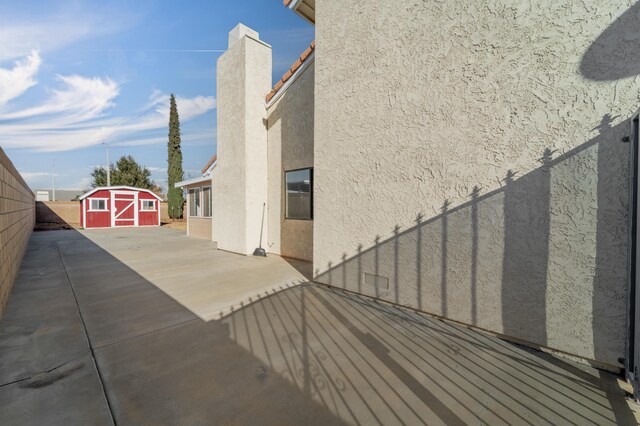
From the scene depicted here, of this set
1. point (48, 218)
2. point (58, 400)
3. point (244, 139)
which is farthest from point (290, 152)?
point (48, 218)

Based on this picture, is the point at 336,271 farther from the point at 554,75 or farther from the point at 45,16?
the point at 45,16

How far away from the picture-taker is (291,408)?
6.39 feet

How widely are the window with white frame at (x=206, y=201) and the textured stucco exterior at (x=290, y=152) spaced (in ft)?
17.7

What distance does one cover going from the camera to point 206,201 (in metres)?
12.8

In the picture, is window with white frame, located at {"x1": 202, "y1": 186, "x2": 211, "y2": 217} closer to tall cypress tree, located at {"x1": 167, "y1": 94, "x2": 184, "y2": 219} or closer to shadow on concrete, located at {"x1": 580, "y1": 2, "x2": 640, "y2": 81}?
tall cypress tree, located at {"x1": 167, "y1": 94, "x2": 184, "y2": 219}

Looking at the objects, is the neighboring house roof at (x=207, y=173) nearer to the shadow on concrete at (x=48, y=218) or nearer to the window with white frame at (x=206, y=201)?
the window with white frame at (x=206, y=201)

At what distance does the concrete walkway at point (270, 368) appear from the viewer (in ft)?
6.27

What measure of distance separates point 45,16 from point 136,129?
27464 mm

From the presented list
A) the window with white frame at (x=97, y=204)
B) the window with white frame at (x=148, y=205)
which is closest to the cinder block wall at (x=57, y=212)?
the window with white frame at (x=97, y=204)

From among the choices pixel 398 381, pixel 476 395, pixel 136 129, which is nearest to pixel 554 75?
pixel 476 395

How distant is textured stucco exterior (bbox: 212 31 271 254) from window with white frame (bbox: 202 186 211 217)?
3.96 metres

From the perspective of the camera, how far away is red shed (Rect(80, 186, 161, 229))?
19109mm

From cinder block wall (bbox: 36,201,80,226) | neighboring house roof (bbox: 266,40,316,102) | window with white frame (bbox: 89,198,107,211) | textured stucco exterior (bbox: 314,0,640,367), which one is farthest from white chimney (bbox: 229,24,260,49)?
cinder block wall (bbox: 36,201,80,226)

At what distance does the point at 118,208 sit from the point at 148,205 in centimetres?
198
